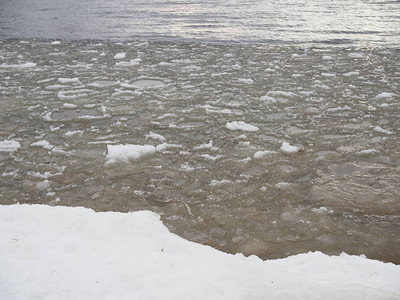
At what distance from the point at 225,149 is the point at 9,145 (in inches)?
107

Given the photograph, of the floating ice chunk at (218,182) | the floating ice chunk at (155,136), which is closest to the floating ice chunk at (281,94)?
the floating ice chunk at (155,136)

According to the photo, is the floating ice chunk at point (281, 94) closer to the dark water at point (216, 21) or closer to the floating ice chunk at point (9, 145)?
the floating ice chunk at point (9, 145)

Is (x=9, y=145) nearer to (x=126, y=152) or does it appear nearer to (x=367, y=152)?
(x=126, y=152)

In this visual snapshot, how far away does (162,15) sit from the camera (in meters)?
17.8

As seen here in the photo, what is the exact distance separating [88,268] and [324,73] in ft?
22.3

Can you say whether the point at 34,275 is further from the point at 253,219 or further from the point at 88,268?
the point at 253,219

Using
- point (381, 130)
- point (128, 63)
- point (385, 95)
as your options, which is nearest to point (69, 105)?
point (128, 63)

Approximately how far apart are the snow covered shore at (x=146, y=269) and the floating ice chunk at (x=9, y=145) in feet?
6.33

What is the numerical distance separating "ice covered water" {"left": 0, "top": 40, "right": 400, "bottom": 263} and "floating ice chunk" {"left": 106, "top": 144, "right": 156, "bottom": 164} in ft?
0.09

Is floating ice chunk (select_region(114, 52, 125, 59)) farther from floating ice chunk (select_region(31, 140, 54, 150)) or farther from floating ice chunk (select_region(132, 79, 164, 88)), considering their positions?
floating ice chunk (select_region(31, 140, 54, 150))

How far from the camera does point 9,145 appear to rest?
4660 mm

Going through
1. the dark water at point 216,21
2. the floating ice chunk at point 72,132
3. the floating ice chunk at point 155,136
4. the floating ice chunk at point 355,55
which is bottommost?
the dark water at point 216,21

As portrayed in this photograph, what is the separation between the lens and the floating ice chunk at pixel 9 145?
4578mm

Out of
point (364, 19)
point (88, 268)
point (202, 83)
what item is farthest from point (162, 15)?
point (88, 268)
